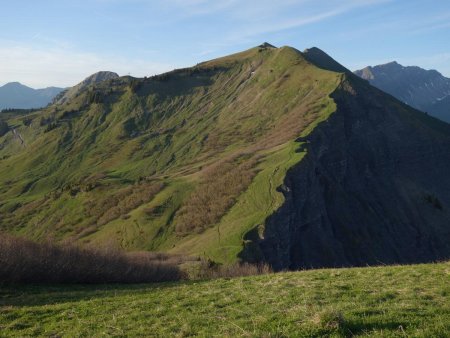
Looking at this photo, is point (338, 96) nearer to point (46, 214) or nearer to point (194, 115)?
point (194, 115)

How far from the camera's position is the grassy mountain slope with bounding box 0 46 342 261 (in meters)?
76.1

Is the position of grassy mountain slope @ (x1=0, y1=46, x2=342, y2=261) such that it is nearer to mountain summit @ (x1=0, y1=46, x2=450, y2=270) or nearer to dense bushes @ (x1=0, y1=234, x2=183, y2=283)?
mountain summit @ (x1=0, y1=46, x2=450, y2=270)

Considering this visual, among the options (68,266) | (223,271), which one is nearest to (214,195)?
(223,271)

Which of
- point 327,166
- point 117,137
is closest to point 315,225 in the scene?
point 327,166

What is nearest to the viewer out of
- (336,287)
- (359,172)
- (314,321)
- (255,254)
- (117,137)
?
(314,321)

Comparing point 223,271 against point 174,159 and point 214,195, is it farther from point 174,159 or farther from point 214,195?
point 174,159

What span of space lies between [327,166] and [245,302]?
93.5m

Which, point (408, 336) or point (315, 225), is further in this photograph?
point (315, 225)

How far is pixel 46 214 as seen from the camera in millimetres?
110875

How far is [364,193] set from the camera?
375 ft

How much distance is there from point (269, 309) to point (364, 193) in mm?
105365

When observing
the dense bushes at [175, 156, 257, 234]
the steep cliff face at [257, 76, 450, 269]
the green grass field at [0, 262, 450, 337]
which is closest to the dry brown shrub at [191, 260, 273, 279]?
the steep cliff face at [257, 76, 450, 269]

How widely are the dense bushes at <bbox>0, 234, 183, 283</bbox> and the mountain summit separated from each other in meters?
17.5

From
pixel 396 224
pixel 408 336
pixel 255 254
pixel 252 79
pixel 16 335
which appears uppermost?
pixel 252 79
